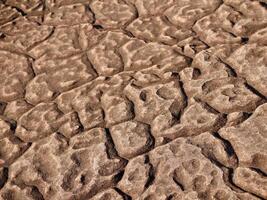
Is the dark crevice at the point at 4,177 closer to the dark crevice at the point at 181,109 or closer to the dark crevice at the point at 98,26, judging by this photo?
the dark crevice at the point at 181,109

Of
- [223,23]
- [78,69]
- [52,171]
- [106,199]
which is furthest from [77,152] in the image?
[223,23]

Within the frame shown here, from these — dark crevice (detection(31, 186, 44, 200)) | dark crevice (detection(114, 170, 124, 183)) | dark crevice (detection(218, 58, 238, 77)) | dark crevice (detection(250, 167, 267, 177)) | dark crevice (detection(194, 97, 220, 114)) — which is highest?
dark crevice (detection(250, 167, 267, 177))

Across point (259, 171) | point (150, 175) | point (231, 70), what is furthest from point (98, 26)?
point (259, 171)

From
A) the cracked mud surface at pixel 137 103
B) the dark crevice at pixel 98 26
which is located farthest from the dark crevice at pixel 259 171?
the dark crevice at pixel 98 26

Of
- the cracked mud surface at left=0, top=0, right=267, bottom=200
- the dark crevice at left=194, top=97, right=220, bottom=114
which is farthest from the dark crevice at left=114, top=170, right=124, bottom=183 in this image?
the dark crevice at left=194, top=97, right=220, bottom=114

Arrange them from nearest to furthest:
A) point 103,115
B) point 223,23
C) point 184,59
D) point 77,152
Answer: point 77,152, point 103,115, point 184,59, point 223,23

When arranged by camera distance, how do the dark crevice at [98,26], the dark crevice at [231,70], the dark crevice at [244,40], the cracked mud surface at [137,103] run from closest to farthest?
the cracked mud surface at [137,103]
the dark crevice at [231,70]
the dark crevice at [244,40]
the dark crevice at [98,26]

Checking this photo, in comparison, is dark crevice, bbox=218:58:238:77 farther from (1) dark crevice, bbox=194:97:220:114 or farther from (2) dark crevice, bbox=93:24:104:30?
(2) dark crevice, bbox=93:24:104:30

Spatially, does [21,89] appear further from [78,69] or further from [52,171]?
[52,171]
